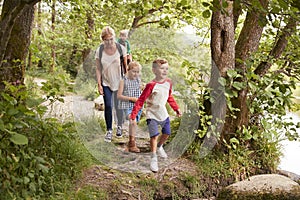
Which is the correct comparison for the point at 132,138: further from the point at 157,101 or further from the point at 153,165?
the point at 153,165

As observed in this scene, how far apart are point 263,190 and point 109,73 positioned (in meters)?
1.74

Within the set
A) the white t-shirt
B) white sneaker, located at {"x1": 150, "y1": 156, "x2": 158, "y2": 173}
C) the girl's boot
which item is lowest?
white sneaker, located at {"x1": 150, "y1": 156, "x2": 158, "y2": 173}

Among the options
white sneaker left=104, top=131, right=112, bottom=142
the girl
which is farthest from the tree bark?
the girl

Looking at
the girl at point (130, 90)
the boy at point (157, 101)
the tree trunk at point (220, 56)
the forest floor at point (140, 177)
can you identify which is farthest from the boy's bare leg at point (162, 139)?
the tree trunk at point (220, 56)

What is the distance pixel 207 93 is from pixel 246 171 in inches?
38.1

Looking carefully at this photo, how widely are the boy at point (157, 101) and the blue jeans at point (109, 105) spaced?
0.12 metres

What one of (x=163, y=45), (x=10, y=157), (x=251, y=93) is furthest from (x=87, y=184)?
(x=251, y=93)

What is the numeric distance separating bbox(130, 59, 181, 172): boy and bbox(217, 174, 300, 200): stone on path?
0.85 metres

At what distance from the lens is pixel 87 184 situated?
345cm

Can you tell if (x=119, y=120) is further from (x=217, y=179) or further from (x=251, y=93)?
(x=251, y=93)

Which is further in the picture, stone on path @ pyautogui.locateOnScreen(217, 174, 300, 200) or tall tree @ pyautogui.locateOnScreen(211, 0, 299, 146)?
tall tree @ pyautogui.locateOnScreen(211, 0, 299, 146)

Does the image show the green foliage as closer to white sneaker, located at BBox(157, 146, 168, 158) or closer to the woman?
the woman

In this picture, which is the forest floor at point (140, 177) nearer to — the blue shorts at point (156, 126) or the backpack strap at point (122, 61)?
the blue shorts at point (156, 126)

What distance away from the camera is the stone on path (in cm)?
357
